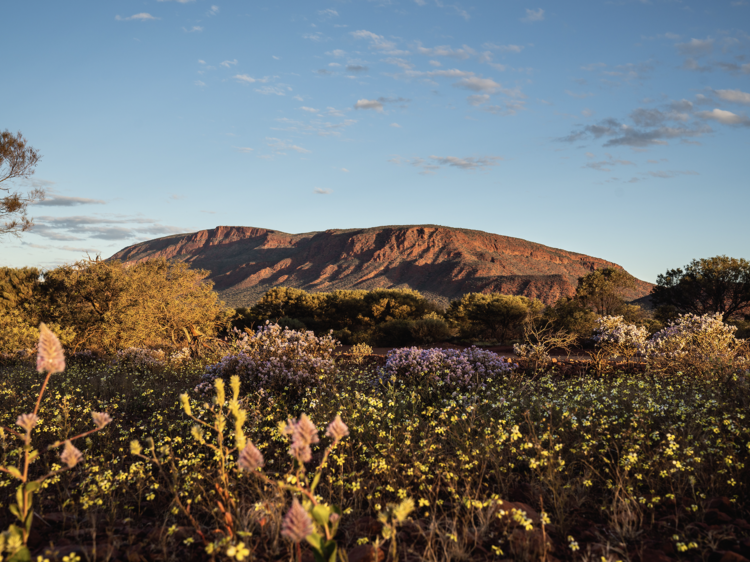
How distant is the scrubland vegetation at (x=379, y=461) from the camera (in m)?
2.16

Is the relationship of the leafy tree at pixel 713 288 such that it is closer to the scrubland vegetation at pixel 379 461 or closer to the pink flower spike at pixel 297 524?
the scrubland vegetation at pixel 379 461

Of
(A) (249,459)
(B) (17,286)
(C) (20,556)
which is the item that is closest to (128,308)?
(B) (17,286)

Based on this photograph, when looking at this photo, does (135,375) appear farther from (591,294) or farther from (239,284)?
(239,284)

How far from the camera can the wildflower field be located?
209cm

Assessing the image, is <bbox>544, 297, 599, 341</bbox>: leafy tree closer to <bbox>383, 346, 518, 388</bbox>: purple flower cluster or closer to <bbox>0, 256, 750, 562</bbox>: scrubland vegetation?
<bbox>0, 256, 750, 562</bbox>: scrubland vegetation

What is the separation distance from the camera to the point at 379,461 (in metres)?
3.14

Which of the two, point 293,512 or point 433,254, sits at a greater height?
point 433,254

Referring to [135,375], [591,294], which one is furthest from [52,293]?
[591,294]

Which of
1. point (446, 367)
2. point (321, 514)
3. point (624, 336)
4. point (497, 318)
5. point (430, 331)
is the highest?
point (624, 336)

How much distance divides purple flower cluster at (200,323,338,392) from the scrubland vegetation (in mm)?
31

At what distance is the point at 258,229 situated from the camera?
13588 cm

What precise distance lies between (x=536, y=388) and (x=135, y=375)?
7344 millimetres

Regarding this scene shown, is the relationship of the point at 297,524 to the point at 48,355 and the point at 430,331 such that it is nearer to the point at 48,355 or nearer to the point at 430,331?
the point at 48,355

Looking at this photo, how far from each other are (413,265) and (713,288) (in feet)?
180
